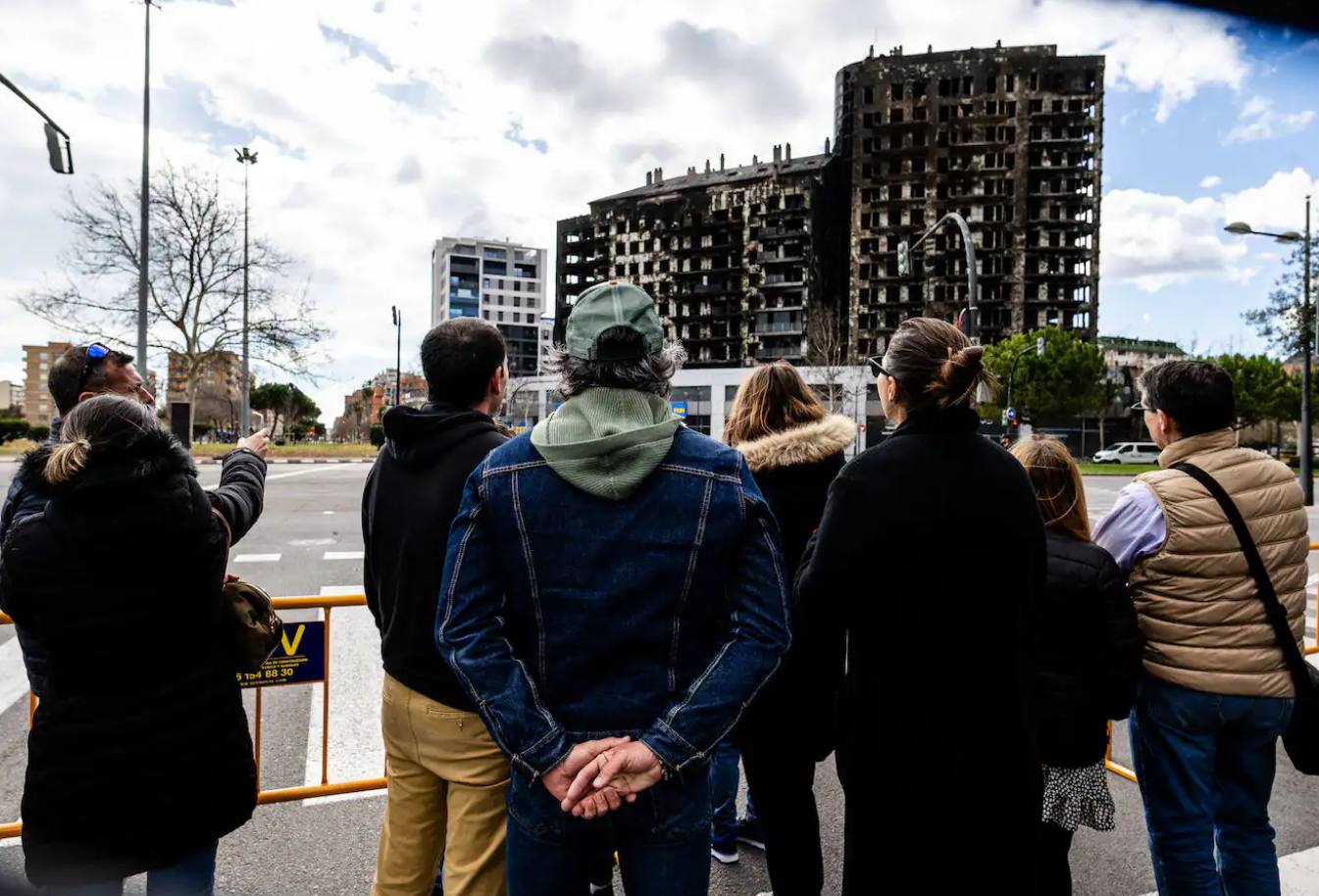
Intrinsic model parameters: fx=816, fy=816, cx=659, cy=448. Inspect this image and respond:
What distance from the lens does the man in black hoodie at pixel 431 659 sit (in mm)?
2316

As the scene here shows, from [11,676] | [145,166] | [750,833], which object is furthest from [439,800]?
[145,166]

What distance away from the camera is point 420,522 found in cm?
241

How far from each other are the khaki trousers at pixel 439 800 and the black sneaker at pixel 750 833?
5.32 feet

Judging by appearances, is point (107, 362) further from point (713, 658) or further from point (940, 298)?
point (940, 298)

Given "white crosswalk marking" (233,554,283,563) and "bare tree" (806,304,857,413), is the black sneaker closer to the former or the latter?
"white crosswalk marking" (233,554,283,563)

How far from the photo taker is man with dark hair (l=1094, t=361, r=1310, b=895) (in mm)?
2643

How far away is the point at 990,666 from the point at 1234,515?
121 cm

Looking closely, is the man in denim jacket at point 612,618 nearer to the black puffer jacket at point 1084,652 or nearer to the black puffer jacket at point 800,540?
the black puffer jacket at point 800,540

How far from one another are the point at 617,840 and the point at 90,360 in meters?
2.55

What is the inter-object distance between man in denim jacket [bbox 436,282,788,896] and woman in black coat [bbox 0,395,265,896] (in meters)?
0.85

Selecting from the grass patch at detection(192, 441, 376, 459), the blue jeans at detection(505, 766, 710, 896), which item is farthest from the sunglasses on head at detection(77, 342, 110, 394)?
the grass patch at detection(192, 441, 376, 459)

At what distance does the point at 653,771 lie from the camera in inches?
66.9

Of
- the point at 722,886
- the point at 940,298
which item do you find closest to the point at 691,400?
the point at 940,298

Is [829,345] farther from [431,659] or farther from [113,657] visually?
[113,657]
